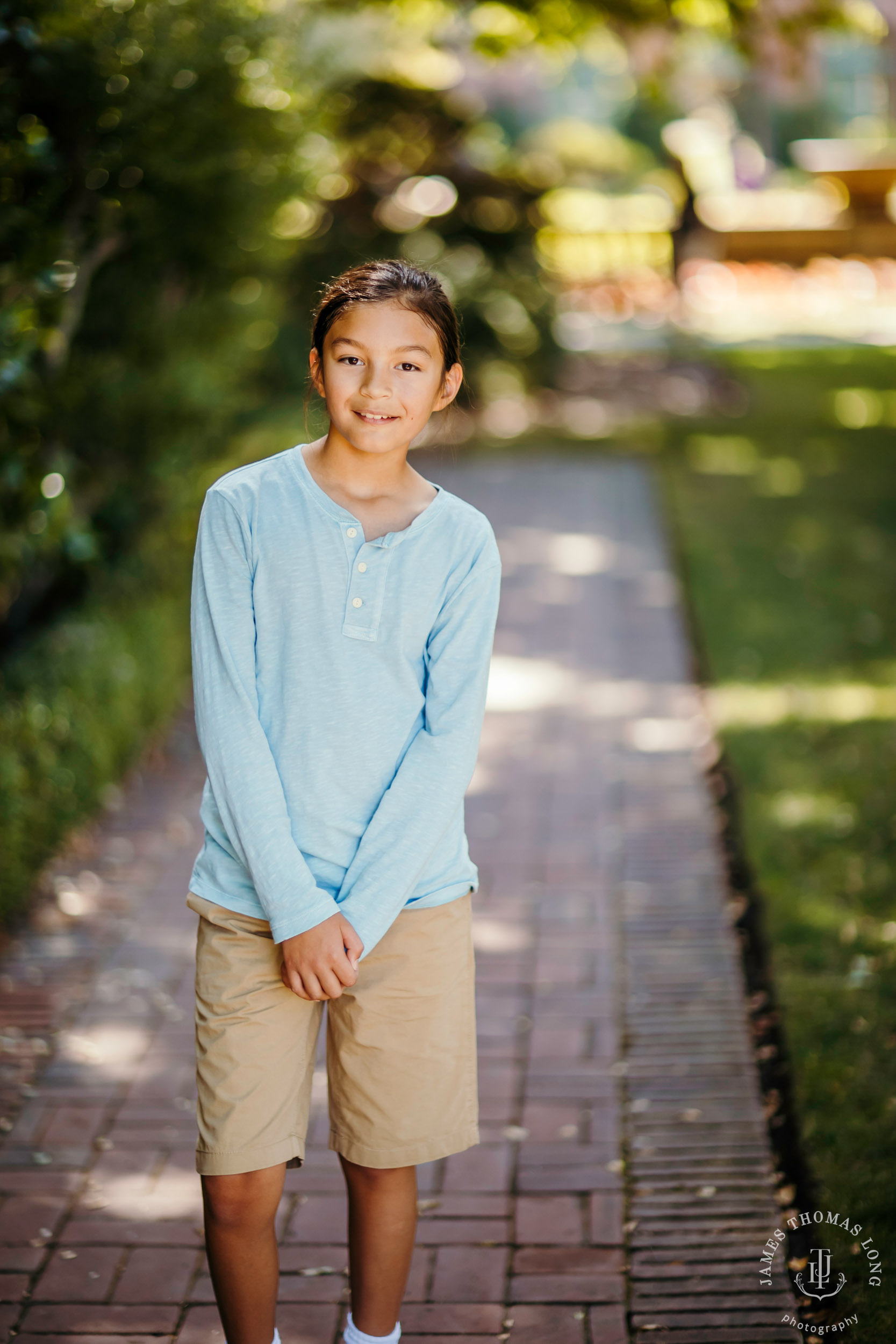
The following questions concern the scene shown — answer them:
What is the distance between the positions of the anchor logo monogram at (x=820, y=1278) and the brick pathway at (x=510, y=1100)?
50 mm

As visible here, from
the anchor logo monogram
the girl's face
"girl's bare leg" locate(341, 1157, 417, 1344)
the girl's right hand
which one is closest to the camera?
the girl's right hand

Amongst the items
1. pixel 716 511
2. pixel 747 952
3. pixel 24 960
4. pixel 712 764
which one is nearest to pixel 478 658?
pixel 747 952

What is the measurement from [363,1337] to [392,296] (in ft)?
5.12

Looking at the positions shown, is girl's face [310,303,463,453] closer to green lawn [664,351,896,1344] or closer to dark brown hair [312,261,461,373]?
dark brown hair [312,261,461,373]

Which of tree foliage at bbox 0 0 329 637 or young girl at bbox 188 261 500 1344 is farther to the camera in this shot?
tree foliage at bbox 0 0 329 637

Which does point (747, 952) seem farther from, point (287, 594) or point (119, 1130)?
point (287, 594)

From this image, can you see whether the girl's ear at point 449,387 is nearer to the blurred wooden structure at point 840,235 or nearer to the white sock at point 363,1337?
the white sock at point 363,1337

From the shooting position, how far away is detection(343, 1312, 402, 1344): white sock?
2055mm

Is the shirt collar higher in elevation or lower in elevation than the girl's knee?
higher

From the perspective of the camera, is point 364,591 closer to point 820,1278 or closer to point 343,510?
point 343,510

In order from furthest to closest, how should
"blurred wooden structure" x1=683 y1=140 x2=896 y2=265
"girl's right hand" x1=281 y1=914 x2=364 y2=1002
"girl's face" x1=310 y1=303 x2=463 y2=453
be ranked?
"blurred wooden structure" x1=683 y1=140 x2=896 y2=265 < "girl's face" x1=310 y1=303 x2=463 y2=453 < "girl's right hand" x1=281 y1=914 x2=364 y2=1002

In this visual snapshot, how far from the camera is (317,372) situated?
1.96 m

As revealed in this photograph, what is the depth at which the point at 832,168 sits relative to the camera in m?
21.3

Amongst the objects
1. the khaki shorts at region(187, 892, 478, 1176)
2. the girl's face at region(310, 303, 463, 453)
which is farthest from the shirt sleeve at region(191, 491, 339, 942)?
the girl's face at region(310, 303, 463, 453)
